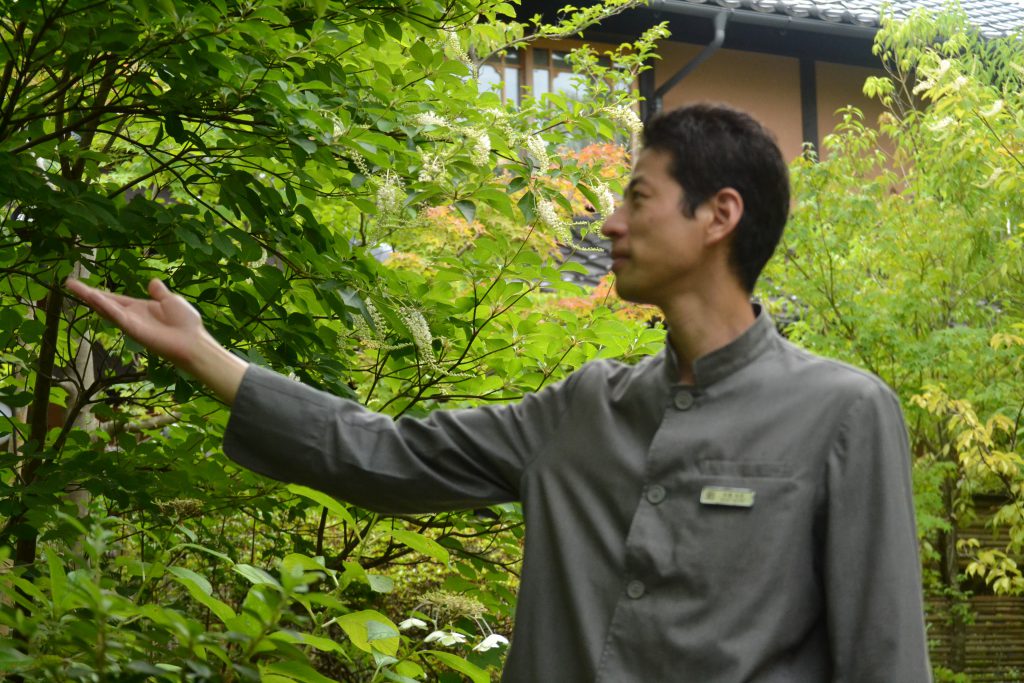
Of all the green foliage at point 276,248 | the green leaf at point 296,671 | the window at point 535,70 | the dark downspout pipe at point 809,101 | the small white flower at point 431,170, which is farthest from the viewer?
the dark downspout pipe at point 809,101

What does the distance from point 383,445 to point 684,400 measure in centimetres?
44

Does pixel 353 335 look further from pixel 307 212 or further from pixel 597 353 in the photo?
pixel 597 353

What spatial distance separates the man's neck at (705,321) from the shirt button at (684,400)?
0.11 feet

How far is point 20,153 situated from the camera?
8.77 feet

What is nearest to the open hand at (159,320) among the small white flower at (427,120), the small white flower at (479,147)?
the small white flower at (427,120)

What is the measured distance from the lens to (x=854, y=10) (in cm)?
1074

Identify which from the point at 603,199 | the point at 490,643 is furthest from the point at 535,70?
the point at 490,643

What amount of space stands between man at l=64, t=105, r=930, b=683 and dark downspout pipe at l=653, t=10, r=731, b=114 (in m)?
7.84

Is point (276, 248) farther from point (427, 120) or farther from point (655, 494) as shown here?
point (655, 494)

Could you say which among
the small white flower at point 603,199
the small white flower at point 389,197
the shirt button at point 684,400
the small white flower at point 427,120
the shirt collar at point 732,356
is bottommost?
the shirt button at point 684,400

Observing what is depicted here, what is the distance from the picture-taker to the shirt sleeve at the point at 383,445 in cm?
172

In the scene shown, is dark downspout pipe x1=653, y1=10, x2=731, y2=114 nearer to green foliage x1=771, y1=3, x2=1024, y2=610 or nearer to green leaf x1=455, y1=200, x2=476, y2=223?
green foliage x1=771, y1=3, x2=1024, y2=610

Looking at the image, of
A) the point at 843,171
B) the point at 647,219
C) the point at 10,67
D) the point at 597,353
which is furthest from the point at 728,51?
the point at 647,219

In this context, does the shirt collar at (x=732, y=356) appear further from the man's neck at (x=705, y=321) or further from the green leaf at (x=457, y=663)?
the green leaf at (x=457, y=663)
